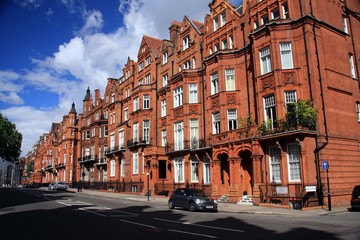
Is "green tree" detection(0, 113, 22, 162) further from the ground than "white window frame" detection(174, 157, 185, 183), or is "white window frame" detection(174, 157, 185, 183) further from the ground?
"green tree" detection(0, 113, 22, 162)

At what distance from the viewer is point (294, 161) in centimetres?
2327

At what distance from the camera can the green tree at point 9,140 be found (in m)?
60.0

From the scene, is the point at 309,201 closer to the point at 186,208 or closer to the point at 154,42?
the point at 186,208

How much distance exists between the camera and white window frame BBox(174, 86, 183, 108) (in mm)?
36125

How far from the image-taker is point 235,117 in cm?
2942

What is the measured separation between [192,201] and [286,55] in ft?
43.7

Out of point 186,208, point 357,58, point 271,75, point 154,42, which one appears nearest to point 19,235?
point 186,208

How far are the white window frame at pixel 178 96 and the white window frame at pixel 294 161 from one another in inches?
601

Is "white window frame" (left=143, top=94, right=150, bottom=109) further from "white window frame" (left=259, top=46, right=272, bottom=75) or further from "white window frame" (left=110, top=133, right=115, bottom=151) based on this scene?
"white window frame" (left=259, top=46, right=272, bottom=75)

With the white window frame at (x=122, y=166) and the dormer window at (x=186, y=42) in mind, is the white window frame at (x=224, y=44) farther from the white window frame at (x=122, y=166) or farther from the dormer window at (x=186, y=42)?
the white window frame at (x=122, y=166)

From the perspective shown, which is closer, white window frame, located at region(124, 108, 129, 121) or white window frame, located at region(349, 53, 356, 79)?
white window frame, located at region(349, 53, 356, 79)

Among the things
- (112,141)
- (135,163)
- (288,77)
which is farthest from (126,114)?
(288,77)

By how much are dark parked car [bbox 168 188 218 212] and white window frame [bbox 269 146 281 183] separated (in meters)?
6.06

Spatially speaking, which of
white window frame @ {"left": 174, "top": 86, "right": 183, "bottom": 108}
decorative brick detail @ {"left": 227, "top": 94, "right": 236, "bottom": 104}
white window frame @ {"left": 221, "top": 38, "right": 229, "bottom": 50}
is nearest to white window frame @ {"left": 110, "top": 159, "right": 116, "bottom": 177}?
white window frame @ {"left": 174, "top": 86, "right": 183, "bottom": 108}
